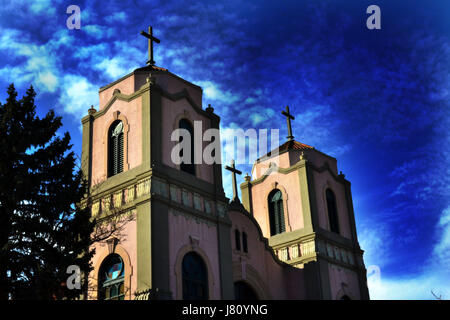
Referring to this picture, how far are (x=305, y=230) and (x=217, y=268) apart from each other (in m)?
7.58

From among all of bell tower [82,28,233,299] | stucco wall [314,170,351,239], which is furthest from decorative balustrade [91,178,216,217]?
stucco wall [314,170,351,239]

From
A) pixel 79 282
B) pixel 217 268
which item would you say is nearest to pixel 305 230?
pixel 217 268

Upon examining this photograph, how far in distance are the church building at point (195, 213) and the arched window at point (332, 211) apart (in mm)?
51

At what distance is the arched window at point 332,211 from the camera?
112 ft

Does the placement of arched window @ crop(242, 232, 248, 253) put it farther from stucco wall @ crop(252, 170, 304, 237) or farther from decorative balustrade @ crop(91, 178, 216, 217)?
stucco wall @ crop(252, 170, 304, 237)

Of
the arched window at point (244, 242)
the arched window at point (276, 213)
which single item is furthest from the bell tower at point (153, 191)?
the arched window at point (276, 213)

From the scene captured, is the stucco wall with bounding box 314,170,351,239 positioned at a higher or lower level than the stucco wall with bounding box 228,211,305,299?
higher

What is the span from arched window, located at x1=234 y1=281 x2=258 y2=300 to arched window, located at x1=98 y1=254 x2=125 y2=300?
6.10 m

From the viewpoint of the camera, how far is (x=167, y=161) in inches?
1027

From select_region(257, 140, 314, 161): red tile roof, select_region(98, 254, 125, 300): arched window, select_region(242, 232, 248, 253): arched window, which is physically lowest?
select_region(98, 254, 125, 300): arched window

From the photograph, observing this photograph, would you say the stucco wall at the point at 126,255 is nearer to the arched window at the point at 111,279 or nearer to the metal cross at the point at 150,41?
the arched window at the point at 111,279

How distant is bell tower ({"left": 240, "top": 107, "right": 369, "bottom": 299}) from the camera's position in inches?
1267

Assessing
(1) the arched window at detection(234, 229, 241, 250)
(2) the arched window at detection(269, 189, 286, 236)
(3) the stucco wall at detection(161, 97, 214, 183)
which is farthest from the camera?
(2) the arched window at detection(269, 189, 286, 236)

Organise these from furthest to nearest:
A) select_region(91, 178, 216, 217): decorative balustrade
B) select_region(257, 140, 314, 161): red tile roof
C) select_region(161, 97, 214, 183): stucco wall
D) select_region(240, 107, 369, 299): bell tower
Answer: select_region(257, 140, 314, 161): red tile roof < select_region(240, 107, 369, 299): bell tower < select_region(161, 97, 214, 183): stucco wall < select_region(91, 178, 216, 217): decorative balustrade
